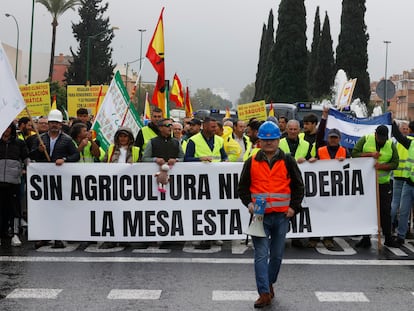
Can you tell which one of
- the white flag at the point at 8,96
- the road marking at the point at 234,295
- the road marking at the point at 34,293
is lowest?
the road marking at the point at 34,293

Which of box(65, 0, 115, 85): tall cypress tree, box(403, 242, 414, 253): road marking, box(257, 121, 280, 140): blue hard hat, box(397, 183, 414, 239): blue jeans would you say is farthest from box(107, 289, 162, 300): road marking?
box(65, 0, 115, 85): tall cypress tree

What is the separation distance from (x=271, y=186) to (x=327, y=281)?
1.57m

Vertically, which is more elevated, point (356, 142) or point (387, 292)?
point (356, 142)

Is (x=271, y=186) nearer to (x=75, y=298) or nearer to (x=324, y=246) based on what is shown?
(x=75, y=298)

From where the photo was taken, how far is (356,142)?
11102mm

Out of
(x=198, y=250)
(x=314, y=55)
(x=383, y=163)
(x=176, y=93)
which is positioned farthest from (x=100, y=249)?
(x=314, y=55)

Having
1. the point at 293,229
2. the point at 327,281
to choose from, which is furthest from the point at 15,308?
the point at 293,229

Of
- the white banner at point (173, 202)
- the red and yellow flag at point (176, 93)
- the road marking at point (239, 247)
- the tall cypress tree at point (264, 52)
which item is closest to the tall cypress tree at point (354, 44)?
the tall cypress tree at point (264, 52)

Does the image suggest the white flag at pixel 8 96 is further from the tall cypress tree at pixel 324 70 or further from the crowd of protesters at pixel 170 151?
the tall cypress tree at pixel 324 70

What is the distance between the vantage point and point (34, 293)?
766cm

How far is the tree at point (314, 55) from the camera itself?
6601 cm

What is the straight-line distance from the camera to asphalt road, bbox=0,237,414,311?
736 cm

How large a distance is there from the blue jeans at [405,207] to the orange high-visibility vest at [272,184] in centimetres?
393

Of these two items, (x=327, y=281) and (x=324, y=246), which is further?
(x=324, y=246)
